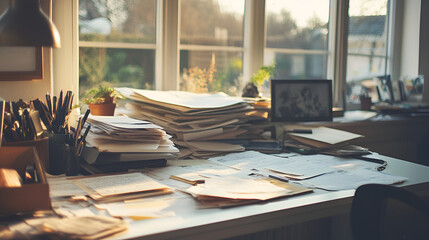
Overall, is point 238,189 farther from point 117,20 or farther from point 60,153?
point 117,20

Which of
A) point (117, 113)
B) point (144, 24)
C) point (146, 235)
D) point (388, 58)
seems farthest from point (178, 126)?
point (388, 58)

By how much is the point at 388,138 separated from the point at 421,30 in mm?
1049

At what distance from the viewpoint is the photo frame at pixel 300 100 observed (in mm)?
2371

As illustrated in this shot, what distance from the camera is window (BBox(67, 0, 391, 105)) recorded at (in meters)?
2.32

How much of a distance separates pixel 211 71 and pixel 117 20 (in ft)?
2.16

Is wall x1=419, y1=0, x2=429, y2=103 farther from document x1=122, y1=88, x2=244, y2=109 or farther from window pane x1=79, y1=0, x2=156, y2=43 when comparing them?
window pane x1=79, y1=0, x2=156, y2=43

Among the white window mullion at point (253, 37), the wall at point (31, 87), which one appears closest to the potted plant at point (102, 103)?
the wall at point (31, 87)

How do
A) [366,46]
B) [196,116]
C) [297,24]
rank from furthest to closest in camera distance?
[366,46] < [297,24] < [196,116]

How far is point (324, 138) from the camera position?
2.08m

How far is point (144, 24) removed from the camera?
2.43 meters

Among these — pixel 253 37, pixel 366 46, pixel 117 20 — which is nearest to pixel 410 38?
pixel 366 46

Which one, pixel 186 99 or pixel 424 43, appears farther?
pixel 424 43

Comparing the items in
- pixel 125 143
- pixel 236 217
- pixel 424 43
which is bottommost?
pixel 236 217

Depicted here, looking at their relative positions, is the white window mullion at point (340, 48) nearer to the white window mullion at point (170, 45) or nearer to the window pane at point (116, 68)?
the white window mullion at point (170, 45)
